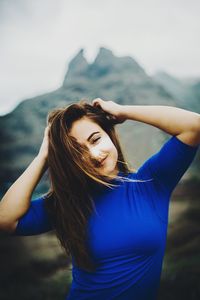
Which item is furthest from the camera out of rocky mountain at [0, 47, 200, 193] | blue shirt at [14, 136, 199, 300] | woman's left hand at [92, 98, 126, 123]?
rocky mountain at [0, 47, 200, 193]

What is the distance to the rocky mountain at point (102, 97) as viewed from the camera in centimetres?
245

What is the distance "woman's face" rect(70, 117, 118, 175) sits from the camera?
2.21ft

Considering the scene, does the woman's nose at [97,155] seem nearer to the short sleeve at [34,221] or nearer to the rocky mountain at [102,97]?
the short sleeve at [34,221]

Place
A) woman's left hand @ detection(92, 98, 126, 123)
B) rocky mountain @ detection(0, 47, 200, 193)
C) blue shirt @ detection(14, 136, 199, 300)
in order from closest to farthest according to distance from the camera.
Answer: blue shirt @ detection(14, 136, 199, 300) → woman's left hand @ detection(92, 98, 126, 123) → rocky mountain @ detection(0, 47, 200, 193)

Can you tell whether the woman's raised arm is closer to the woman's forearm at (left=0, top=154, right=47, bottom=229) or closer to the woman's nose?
the woman's forearm at (left=0, top=154, right=47, bottom=229)

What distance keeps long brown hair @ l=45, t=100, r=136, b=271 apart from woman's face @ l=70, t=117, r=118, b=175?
1 centimetres

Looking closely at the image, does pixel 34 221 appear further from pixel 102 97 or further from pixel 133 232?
pixel 102 97

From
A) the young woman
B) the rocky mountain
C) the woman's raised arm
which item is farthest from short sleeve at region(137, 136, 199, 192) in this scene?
the rocky mountain

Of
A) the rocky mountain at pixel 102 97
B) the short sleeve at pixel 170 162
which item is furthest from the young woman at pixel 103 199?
the rocky mountain at pixel 102 97

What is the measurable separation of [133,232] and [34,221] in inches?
10.3

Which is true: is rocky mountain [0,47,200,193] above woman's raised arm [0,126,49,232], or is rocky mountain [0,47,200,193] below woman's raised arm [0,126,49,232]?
below

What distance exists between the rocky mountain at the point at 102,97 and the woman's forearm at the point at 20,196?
156cm

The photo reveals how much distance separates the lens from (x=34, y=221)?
72 cm

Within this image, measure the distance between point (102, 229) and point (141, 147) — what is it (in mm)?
2048
